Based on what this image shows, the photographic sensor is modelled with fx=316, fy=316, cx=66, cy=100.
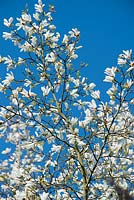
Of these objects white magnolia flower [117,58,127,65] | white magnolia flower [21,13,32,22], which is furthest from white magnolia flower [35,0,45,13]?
white magnolia flower [117,58,127,65]

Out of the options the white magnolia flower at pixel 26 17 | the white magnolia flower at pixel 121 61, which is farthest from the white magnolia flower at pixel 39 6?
the white magnolia flower at pixel 121 61

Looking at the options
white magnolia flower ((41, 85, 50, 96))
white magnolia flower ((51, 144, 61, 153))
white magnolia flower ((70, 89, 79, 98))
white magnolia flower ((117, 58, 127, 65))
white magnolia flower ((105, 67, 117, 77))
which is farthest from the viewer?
white magnolia flower ((70, 89, 79, 98))

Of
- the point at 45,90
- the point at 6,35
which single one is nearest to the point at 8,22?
the point at 6,35

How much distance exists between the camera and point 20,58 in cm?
560

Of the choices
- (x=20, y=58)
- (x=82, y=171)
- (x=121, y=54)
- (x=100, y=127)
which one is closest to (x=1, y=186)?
(x=82, y=171)

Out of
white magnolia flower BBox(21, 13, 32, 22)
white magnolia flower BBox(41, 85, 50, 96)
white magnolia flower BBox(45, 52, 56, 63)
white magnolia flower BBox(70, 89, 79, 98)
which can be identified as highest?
white magnolia flower BBox(21, 13, 32, 22)

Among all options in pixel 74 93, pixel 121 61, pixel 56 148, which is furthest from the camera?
pixel 74 93

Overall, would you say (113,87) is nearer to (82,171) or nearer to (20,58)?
(82,171)

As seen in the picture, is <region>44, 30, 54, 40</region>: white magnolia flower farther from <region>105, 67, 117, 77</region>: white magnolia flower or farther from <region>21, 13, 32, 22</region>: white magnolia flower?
<region>105, 67, 117, 77</region>: white magnolia flower

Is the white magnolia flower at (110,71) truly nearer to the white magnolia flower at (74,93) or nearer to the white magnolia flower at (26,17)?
the white magnolia flower at (74,93)

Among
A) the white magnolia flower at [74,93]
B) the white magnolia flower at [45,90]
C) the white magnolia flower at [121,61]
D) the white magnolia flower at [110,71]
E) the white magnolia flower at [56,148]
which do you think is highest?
the white magnolia flower at [74,93]

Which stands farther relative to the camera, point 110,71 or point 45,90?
point 45,90

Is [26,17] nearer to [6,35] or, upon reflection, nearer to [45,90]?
[6,35]

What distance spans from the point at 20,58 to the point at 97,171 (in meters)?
2.36
